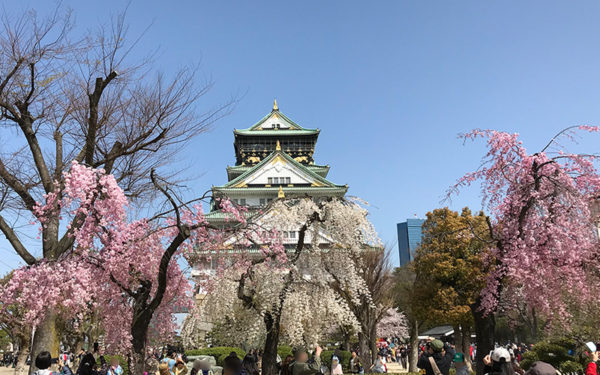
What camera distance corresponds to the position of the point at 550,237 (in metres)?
11.8

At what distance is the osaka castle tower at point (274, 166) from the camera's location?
155 ft

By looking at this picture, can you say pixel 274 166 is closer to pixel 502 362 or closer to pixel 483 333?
pixel 483 333

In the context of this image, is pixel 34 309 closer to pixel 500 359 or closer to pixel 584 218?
pixel 500 359

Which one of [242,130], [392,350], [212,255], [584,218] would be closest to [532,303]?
[584,218]

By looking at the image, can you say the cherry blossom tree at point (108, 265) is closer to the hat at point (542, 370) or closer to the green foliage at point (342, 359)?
the hat at point (542, 370)

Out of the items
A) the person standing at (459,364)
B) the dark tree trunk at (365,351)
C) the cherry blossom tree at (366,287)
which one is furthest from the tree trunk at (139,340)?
the dark tree trunk at (365,351)

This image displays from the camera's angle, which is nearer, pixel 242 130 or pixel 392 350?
pixel 392 350

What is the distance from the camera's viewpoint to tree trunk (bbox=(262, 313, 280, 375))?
13.2 metres

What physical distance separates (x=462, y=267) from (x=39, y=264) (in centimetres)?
2052

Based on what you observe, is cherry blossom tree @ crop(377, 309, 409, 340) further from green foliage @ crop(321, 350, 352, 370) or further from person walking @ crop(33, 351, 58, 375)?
person walking @ crop(33, 351, 58, 375)

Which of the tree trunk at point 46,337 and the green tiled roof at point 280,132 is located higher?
the green tiled roof at point 280,132

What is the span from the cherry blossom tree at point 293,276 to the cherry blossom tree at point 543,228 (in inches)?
146

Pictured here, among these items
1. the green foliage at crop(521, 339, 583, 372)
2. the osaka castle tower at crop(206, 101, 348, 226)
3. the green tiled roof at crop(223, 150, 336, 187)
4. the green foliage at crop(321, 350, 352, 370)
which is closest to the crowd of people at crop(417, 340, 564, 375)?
the green foliage at crop(521, 339, 583, 372)

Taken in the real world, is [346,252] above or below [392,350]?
above
